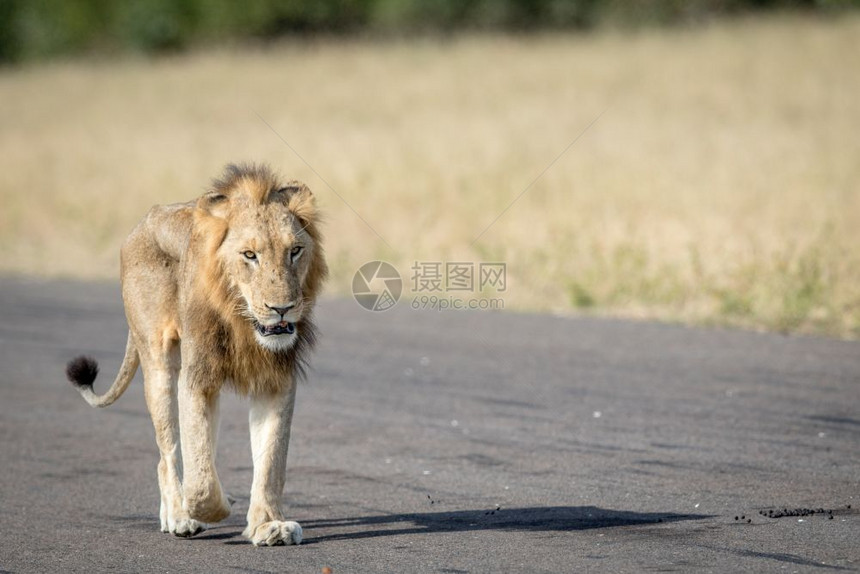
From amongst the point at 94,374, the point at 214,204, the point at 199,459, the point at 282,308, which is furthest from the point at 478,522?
the point at 94,374

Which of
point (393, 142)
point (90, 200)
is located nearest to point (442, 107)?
point (393, 142)

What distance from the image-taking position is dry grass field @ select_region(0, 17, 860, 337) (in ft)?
46.7

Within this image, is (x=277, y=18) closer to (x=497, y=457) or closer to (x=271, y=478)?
(x=497, y=457)

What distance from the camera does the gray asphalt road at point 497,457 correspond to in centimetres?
587

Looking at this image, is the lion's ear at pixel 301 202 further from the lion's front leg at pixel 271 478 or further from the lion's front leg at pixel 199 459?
the lion's front leg at pixel 199 459

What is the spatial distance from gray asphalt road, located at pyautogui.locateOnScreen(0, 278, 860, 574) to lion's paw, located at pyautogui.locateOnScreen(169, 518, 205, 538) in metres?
0.06

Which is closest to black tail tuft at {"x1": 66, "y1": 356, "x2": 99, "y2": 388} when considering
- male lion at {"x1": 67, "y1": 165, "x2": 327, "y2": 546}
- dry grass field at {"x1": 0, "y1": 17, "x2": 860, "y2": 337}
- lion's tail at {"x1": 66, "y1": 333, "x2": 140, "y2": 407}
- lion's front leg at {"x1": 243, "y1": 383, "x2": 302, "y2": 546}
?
lion's tail at {"x1": 66, "y1": 333, "x2": 140, "y2": 407}

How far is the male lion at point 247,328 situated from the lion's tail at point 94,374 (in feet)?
3.18

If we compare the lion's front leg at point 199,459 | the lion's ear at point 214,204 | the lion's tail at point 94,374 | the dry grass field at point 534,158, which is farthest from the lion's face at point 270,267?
the dry grass field at point 534,158

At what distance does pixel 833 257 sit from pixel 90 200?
1447 centimetres

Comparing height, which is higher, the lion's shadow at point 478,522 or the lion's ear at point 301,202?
the lion's ear at point 301,202

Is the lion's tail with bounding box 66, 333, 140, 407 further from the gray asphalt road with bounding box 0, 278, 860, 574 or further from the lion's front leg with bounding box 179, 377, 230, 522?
the lion's front leg with bounding box 179, 377, 230, 522

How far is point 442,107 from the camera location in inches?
1162

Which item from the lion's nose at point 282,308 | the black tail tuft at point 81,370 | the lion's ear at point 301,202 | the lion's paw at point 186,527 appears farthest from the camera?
the black tail tuft at point 81,370
